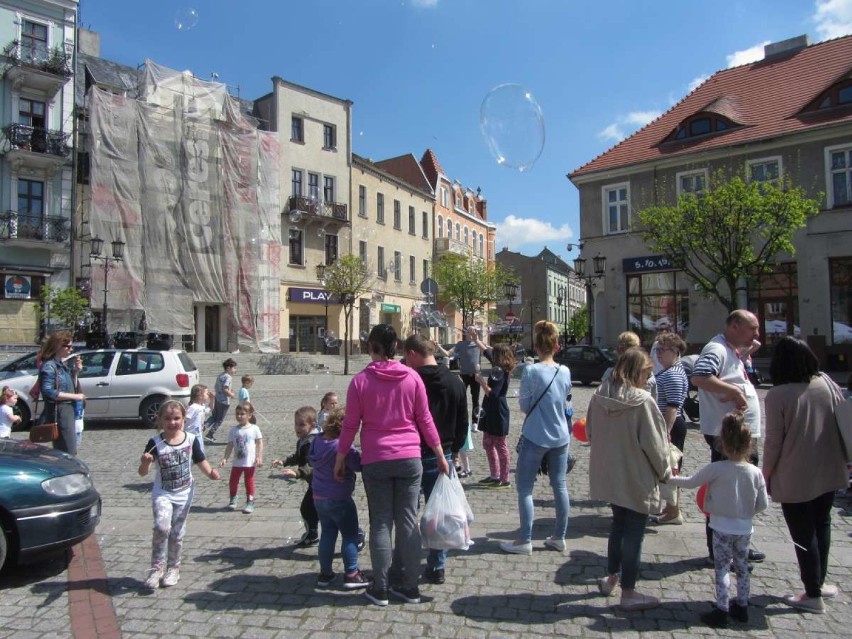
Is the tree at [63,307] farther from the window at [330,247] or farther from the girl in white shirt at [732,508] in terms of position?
the girl in white shirt at [732,508]

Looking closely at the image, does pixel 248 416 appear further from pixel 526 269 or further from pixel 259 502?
pixel 526 269

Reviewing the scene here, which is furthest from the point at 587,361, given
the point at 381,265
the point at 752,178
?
the point at 381,265

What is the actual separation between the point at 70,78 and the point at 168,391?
2309 centimetres

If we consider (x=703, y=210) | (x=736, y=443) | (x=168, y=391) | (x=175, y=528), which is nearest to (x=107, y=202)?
(x=168, y=391)

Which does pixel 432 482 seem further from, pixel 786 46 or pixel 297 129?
pixel 297 129

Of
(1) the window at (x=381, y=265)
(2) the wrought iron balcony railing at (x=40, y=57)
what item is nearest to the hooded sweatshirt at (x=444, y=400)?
(2) the wrought iron balcony railing at (x=40, y=57)

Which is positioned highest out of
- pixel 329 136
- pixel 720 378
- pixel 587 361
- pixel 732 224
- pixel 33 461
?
pixel 329 136

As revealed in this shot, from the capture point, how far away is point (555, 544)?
5.15 metres

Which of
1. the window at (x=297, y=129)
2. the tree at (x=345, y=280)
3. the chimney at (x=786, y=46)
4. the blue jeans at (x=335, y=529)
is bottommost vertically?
the blue jeans at (x=335, y=529)

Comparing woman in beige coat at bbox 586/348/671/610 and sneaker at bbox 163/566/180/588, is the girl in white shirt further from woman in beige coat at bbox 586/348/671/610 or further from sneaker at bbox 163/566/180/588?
sneaker at bbox 163/566/180/588

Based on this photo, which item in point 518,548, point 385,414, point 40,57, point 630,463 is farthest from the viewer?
point 40,57

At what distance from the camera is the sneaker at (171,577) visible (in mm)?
Answer: 4523

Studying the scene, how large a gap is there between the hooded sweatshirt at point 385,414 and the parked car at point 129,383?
9.30 metres

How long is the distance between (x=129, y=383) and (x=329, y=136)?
31.5 m
